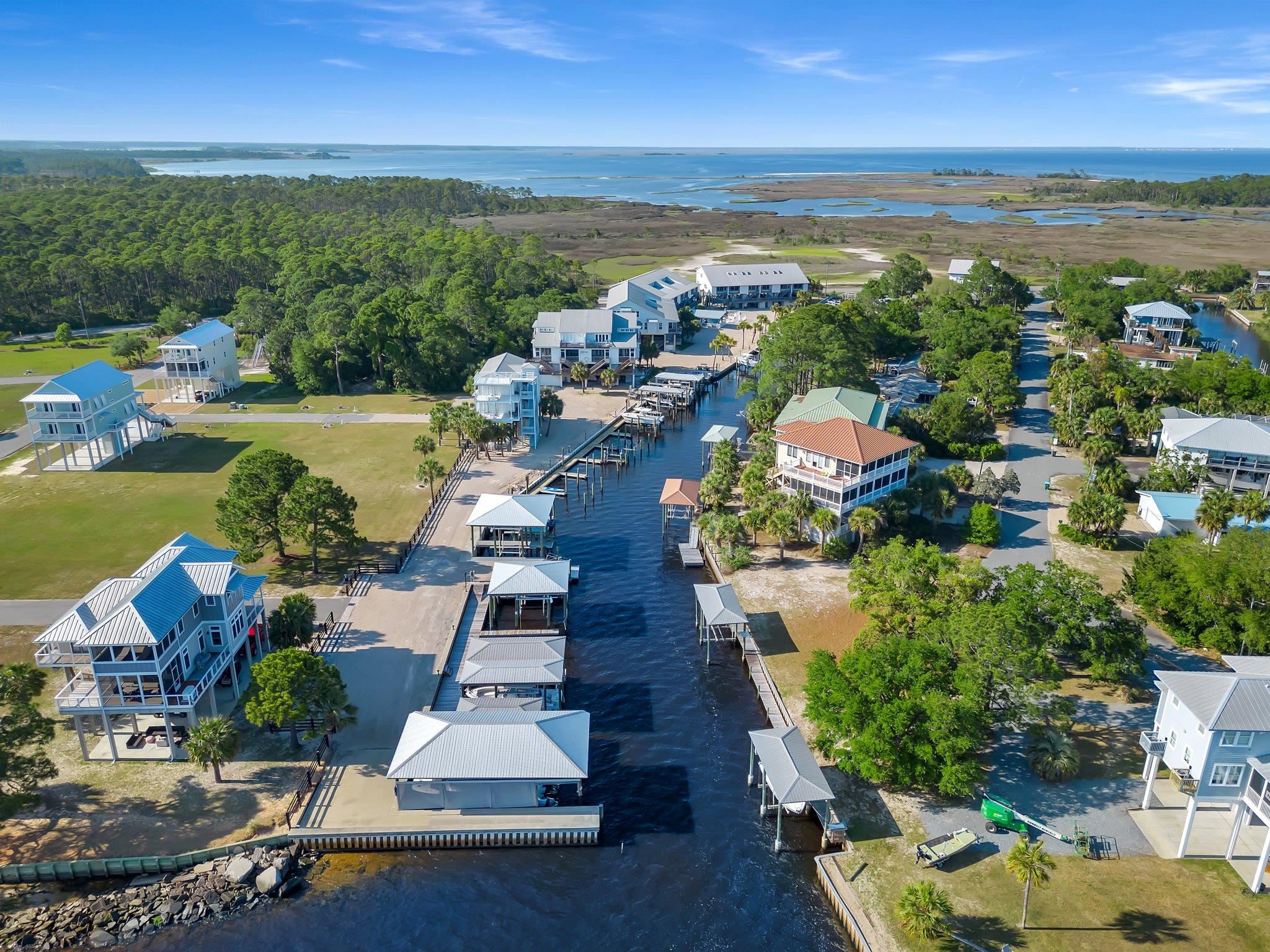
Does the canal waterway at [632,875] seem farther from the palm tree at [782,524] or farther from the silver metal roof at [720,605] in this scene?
the palm tree at [782,524]

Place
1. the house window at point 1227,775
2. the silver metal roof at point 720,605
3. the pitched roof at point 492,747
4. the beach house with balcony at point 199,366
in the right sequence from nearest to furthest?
the house window at point 1227,775 < the pitched roof at point 492,747 < the silver metal roof at point 720,605 < the beach house with balcony at point 199,366

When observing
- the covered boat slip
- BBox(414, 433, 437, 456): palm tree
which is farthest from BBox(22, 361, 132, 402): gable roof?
the covered boat slip

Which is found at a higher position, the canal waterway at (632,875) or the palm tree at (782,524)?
the palm tree at (782,524)

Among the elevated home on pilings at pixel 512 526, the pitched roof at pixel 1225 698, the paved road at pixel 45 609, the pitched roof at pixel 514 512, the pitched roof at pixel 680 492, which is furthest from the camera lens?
the pitched roof at pixel 680 492

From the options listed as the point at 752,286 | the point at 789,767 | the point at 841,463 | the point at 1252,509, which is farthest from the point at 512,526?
the point at 752,286

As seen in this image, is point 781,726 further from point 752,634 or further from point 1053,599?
point 1053,599

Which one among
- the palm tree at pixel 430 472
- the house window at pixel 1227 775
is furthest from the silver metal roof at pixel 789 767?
the palm tree at pixel 430 472

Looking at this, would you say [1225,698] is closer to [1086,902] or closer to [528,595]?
[1086,902]
